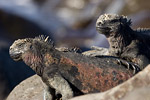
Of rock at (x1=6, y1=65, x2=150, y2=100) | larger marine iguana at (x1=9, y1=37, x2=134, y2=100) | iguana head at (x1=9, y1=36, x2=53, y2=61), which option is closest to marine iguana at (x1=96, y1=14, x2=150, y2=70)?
larger marine iguana at (x1=9, y1=37, x2=134, y2=100)

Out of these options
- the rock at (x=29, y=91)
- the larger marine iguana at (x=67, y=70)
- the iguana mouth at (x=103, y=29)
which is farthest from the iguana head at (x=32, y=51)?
the rock at (x=29, y=91)

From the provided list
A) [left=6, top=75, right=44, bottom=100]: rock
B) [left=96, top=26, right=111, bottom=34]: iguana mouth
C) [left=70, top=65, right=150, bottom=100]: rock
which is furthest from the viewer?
[left=6, top=75, right=44, bottom=100]: rock

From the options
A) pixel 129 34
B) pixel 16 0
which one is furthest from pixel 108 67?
pixel 16 0

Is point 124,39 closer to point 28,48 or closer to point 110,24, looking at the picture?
point 110,24

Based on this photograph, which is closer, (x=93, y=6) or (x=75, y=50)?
(x=75, y=50)

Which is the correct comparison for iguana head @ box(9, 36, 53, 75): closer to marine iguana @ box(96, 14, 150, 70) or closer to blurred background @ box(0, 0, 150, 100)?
marine iguana @ box(96, 14, 150, 70)

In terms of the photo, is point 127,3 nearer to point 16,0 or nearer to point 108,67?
point 16,0

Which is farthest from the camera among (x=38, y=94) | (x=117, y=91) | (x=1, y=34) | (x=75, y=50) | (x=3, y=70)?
(x=1, y=34)

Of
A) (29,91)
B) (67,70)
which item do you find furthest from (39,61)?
(29,91)
